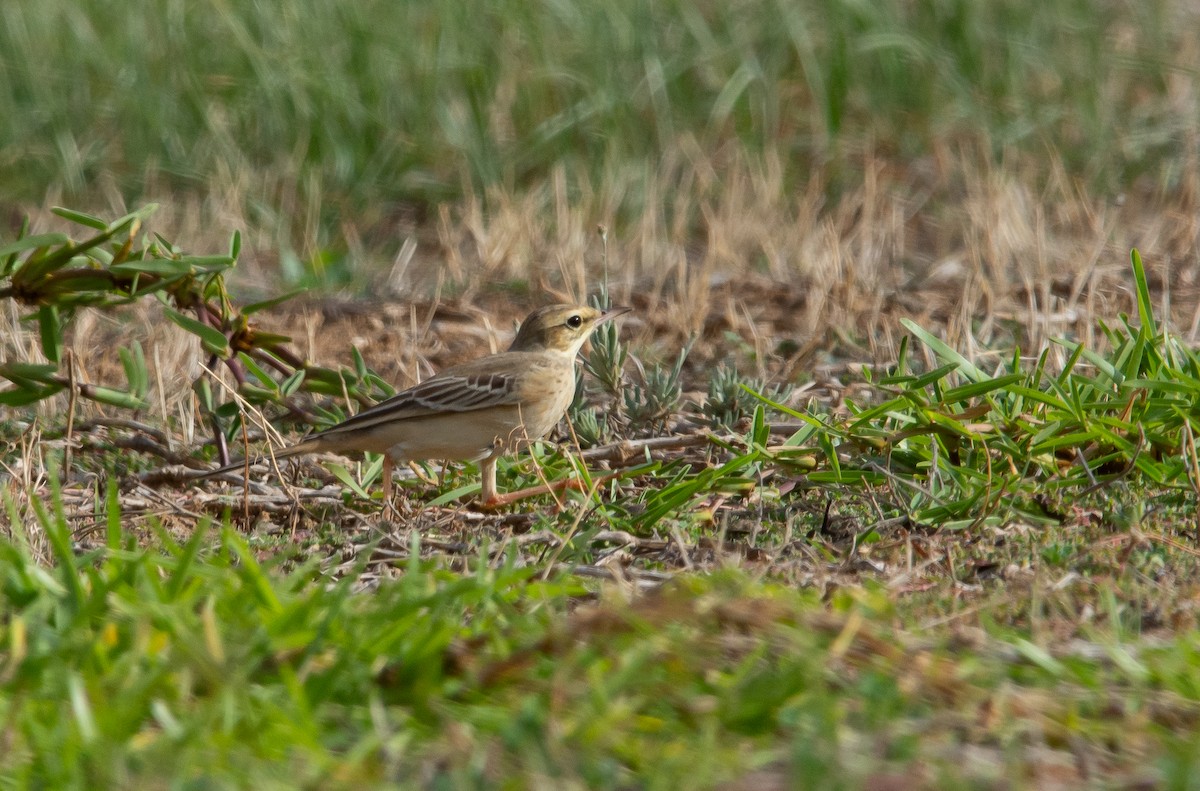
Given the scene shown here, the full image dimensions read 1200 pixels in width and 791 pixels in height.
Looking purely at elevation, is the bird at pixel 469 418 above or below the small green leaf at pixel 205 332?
below

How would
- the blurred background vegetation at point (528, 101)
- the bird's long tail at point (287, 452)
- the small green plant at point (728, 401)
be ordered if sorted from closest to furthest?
the bird's long tail at point (287, 452) → the small green plant at point (728, 401) → the blurred background vegetation at point (528, 101)

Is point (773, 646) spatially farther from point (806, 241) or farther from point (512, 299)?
point (806, 241)

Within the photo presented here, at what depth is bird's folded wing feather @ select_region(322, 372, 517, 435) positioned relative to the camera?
236 inches

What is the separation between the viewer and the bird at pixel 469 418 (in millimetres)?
5961

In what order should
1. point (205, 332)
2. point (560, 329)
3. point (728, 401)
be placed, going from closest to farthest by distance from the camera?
point (205, 332) → point (728, 401) → point (560, 329)

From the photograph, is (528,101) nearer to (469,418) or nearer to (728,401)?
(728,401)

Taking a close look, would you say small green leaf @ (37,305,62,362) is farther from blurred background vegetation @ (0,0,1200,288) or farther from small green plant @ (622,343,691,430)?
blurred background vegetation @ (0,0,1200,288)

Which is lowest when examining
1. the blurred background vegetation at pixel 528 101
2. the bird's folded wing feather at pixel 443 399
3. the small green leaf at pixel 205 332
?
the blurred background vegetation at pixel 528 101

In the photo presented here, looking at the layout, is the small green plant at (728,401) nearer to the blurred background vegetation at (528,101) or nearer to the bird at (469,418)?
the bird at (469,418)

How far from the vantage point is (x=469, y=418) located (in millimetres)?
6109

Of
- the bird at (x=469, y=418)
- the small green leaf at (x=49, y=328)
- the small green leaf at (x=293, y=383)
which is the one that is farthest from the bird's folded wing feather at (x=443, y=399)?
the small green leaf at (x=49, y=328)

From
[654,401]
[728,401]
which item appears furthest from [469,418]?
[728,401]

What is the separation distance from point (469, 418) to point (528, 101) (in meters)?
5.99

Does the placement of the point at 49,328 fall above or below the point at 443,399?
above
